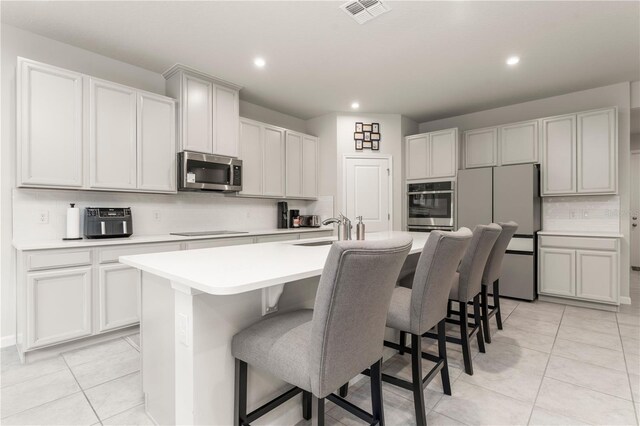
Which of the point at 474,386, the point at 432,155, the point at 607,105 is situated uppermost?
the point at 607,105

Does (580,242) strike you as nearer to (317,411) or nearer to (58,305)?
(317,411)

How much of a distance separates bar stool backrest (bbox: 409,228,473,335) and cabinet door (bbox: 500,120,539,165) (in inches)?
128

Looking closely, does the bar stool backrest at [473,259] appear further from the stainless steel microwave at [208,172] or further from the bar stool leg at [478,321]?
the stainless steel microwave at [208,172]

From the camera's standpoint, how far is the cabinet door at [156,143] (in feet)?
10.2

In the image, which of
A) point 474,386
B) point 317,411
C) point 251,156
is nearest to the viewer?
A: point 317,411

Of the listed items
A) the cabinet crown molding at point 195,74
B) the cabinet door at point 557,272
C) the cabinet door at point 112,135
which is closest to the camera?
the cabinet door at point 112,135

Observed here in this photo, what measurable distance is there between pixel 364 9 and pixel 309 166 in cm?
273

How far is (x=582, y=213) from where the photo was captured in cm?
404

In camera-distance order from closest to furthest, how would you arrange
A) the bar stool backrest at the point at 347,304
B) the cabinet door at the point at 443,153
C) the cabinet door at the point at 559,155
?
the bar stool backrest at the point at 347,304, the cabinet door at the point at 559,155, the cabinet door at the point at 443,153

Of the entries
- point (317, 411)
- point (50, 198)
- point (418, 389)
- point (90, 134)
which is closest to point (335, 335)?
point (317, 411)

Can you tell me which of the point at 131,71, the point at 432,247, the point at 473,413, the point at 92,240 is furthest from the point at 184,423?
the point at 131,71

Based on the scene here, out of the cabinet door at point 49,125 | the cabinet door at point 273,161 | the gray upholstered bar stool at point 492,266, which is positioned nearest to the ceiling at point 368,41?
the cabinet door at point 49,125

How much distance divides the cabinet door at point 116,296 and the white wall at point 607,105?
5095 mm

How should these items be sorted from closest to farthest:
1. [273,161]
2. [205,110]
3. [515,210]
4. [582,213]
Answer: [205,110] < [515,210] < [582,213] < [273,161]
